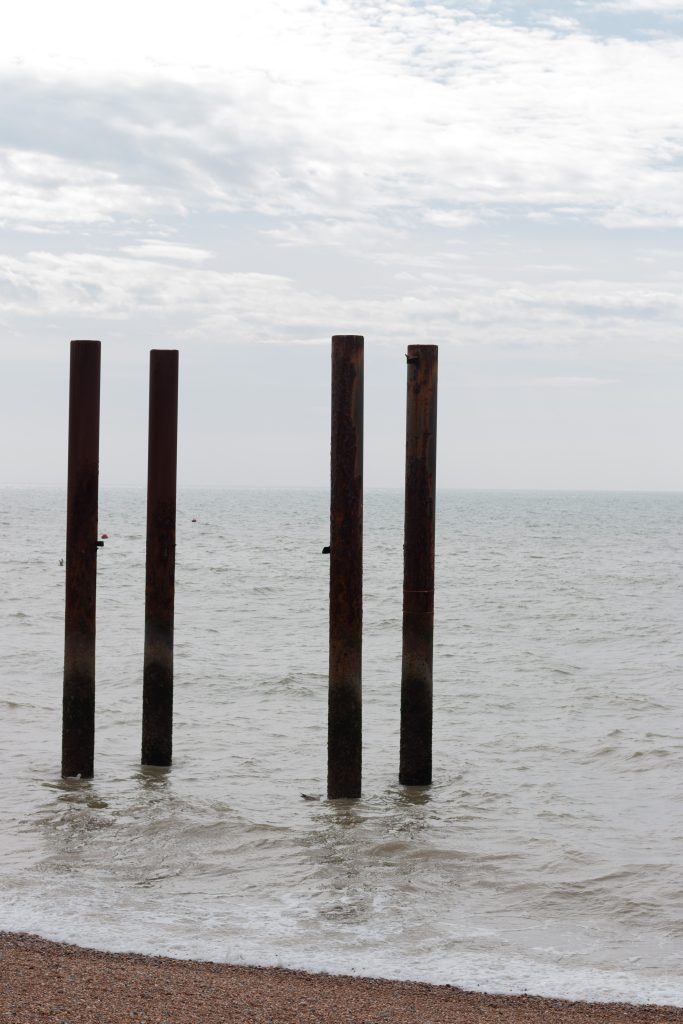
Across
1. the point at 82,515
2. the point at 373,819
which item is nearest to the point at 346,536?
the point at 82,515

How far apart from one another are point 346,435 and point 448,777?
3967 mm

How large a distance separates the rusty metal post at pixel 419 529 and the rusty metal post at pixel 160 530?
1885 mm

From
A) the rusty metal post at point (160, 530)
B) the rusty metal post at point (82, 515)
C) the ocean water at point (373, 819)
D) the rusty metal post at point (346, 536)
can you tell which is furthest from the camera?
the rusty metal post at point (160, 530)

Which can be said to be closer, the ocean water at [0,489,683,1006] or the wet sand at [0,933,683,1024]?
the wet sand at [0,933,683,1024]

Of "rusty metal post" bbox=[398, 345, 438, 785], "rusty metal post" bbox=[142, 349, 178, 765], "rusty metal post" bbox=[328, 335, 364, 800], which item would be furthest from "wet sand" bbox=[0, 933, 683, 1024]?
"rusty metal post" bbox=[142, 349, 178, 765]

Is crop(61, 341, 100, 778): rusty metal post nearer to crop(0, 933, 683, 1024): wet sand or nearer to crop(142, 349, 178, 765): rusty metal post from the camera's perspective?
crop(142, 349, 178, 765): rusty metal post

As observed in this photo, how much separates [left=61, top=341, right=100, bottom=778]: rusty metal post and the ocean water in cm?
121

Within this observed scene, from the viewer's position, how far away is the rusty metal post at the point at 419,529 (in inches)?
324

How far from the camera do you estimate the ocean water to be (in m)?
6.43

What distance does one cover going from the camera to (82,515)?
862 cm

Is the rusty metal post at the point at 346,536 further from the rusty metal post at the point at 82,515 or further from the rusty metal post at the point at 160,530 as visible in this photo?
the rusty metal post at the point at 82,515

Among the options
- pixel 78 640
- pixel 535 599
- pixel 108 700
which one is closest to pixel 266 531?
pixel 535 599

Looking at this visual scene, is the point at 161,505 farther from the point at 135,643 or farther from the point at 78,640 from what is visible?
the point at 135,643

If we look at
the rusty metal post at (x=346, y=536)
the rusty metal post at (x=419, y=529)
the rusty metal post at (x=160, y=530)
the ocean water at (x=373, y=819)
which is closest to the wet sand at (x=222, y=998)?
the ocean water at (x=373, y=819)
